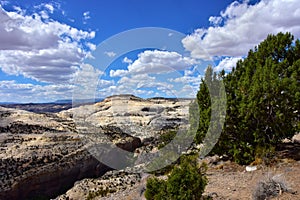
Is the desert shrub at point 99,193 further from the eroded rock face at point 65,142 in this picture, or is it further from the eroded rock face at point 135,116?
the eroded rock face at point 135,116

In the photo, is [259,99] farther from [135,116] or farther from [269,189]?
[135,116]

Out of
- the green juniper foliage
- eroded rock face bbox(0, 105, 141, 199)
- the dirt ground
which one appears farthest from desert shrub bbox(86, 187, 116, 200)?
the green juniper foliage

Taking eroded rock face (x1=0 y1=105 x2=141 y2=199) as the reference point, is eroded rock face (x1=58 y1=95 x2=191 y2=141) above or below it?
above

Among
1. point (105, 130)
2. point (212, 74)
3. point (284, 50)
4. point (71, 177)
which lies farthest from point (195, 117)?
point (105, 130)

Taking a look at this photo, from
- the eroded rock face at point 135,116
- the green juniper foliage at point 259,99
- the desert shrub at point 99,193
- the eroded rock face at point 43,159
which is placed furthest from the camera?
the eroded rock face at point 135,116

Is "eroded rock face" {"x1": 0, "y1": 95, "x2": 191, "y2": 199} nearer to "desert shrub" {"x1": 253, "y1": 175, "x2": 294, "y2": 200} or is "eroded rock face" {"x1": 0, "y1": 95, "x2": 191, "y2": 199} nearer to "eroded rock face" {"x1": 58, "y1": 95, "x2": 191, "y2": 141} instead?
"eroded rock face" {"x1": 58, "y1": 95, "x2": 191, "y2": 141}

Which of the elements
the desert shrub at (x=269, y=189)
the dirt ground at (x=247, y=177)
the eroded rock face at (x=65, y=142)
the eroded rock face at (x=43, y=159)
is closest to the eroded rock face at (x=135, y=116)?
the eroded rock face at (x=65, y=142)

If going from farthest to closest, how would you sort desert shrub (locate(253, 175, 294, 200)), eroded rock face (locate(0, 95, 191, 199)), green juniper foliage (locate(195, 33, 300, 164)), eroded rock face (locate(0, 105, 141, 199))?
eroded rock face (locate(0, 95, 191, 199)) → eroded rock face (locate(0, 105, 141, 199)) → green juniper foliage (locate(195, 33, 300, 164)) → desert shrub (locate(253, 175, 294, 200))

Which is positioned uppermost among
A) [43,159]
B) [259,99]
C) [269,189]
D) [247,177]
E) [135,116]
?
[259,99]

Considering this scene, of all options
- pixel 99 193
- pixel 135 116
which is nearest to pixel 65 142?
pixel 135 116

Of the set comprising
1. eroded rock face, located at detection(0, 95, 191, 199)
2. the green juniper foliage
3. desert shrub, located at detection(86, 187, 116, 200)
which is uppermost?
the green juniper foliage

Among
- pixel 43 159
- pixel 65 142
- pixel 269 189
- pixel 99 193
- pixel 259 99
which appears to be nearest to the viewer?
pixel 269 189

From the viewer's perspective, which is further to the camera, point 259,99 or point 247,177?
point 259,99

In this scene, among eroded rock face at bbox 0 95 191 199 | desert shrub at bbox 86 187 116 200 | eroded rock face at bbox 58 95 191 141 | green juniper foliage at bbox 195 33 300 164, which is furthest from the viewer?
eroded rock face at bbox 58 95 191 141
